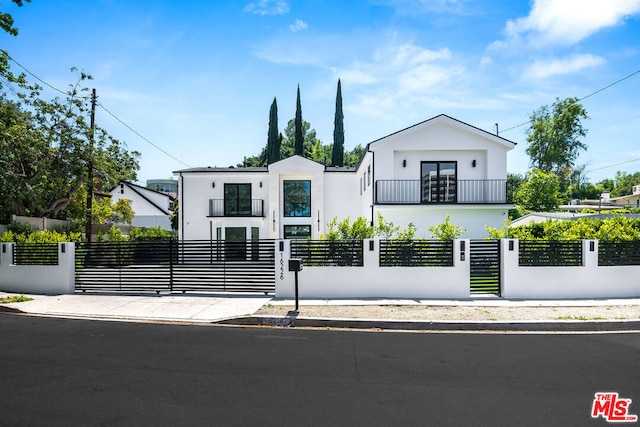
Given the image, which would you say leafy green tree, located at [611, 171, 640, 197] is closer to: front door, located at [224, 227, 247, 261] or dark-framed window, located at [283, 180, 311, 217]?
dark-framed window, located at [283, 180, 311, 217]

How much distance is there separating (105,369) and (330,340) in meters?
3.38

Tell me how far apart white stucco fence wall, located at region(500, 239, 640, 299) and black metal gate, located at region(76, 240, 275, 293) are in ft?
20.2

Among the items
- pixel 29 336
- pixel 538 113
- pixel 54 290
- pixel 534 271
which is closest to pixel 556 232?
pixel 534 271

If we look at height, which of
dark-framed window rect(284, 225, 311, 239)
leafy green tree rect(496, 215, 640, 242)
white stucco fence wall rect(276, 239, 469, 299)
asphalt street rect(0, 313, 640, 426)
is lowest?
asphalt street rect(0, 313, 640, 426)

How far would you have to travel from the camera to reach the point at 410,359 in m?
5.80

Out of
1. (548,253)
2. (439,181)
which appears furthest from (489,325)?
(439,181)

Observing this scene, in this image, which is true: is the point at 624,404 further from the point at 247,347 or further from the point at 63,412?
the point at 63,412

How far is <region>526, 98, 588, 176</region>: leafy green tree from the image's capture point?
44031mm

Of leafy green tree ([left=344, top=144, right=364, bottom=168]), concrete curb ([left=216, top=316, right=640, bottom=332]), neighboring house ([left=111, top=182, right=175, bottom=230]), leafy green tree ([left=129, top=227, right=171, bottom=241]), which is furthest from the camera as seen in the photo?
leafy green tree ([left=344, top=144, right=364, bottom=168])

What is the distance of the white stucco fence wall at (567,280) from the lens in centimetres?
1041

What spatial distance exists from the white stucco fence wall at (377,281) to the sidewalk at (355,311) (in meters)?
0.37

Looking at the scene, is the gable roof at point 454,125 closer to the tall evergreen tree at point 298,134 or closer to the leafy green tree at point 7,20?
the leafy green tree at point 7,20

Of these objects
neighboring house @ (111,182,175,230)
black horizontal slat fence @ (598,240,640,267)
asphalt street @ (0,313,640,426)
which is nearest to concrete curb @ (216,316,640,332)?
asphalt street @ (0,313,640,426)

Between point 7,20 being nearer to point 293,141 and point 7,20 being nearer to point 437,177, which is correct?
point 437,177
